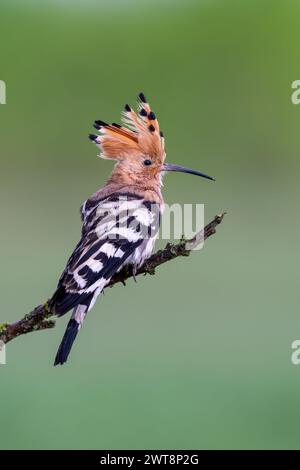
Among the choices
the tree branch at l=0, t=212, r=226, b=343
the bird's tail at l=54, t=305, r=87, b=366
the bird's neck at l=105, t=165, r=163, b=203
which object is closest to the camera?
the tree branch at l=0, t=212, r=226, b=343

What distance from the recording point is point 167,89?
10.5 m

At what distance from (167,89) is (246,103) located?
3.57 feet

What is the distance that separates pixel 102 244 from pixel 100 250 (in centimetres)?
4

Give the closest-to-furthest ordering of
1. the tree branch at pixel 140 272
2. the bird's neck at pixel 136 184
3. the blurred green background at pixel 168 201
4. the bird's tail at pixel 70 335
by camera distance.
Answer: the tree branch at pixel 140 272, the bird's tail at pixel 70 335, the bird's neck at pixel 136 184, the blurred green background at pixel 168 201

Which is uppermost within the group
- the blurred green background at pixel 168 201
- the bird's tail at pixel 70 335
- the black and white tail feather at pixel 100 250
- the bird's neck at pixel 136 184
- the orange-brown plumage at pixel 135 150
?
the blurred green background at pixel 168 201

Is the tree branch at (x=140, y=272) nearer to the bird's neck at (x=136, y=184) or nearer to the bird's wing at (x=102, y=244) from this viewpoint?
the bird's wing at (x=102, y=244)

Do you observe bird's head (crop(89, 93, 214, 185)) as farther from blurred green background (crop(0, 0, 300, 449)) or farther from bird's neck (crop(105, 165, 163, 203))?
blurred green background (crop(0, 0, 300, 449))

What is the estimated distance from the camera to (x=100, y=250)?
282cm

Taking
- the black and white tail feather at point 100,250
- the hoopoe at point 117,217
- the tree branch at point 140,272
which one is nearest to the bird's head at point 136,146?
the hoopoe at point 117,217

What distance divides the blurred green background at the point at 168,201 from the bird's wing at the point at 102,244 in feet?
3.86

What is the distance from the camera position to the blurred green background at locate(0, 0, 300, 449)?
176 inches

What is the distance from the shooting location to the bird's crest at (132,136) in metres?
3.35

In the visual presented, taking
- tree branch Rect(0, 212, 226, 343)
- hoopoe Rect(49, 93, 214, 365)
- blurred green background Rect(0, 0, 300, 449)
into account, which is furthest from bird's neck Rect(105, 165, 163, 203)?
blurred green background Rect(0, 0, 300, 449)

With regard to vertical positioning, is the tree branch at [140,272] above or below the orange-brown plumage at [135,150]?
below
